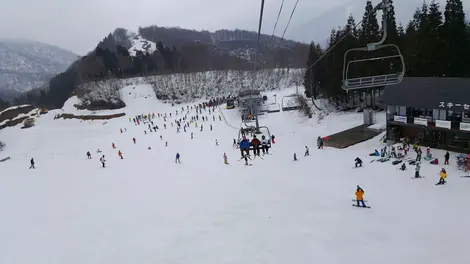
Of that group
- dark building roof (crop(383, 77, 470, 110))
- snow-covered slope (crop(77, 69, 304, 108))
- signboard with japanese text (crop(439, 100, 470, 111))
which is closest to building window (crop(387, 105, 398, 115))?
dark building roof (crop(383, 77, 470, 110))

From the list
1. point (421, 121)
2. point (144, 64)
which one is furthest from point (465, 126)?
point (144, 64)

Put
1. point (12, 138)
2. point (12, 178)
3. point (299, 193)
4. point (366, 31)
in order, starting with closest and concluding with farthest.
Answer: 1. point (299, 193)
2. point (12, 178)
3. point (366, 31)
4. point (12, 138)

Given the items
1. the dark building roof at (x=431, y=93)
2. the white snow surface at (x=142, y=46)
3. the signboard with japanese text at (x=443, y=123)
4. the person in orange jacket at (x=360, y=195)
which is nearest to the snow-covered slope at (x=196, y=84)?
the dark building roof at (x=431, y=93)

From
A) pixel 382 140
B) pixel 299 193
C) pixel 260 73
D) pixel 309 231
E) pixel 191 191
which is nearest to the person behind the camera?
pixel 309 231

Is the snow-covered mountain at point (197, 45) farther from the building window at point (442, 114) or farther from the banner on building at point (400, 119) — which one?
the building window at point (442, 114)

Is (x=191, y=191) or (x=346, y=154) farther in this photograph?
(x=346, y=154)

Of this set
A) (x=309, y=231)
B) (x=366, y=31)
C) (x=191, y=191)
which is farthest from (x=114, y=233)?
(x=366, y=31)

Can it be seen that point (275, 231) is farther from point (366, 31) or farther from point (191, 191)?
point (366, 31)
